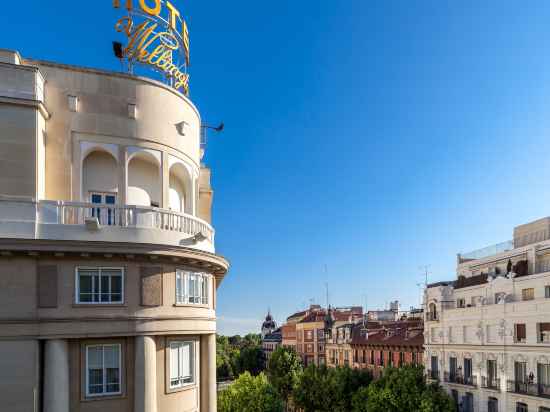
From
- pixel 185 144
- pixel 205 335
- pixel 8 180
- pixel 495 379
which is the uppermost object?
pixel 185 144

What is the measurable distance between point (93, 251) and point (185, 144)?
6.40 m

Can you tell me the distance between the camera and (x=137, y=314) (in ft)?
57.0

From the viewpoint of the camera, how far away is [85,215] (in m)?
17.3

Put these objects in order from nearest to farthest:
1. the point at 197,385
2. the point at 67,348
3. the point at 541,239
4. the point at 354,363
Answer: the point at 67,348
the point at 197,385
the point at 541,239
the point at 354,363

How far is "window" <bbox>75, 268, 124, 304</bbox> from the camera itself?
55.4 ft

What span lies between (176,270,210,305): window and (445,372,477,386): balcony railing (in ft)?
125

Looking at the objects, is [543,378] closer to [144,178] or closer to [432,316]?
[432,316]

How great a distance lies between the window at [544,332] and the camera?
133 ft

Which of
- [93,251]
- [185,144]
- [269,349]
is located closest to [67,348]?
[93,251]

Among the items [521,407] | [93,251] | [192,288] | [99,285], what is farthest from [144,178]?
[521,407]

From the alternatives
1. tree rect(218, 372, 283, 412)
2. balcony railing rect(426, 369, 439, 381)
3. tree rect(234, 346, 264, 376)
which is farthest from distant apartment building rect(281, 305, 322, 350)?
balcony railing rect(426, 369, 439, 381)

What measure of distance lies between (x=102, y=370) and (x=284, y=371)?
70918mm

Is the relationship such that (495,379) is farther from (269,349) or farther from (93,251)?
(269,349)

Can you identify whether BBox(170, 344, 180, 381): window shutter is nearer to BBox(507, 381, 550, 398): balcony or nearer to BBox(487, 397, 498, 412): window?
BBox(507, 381, 550, 398): balcony
